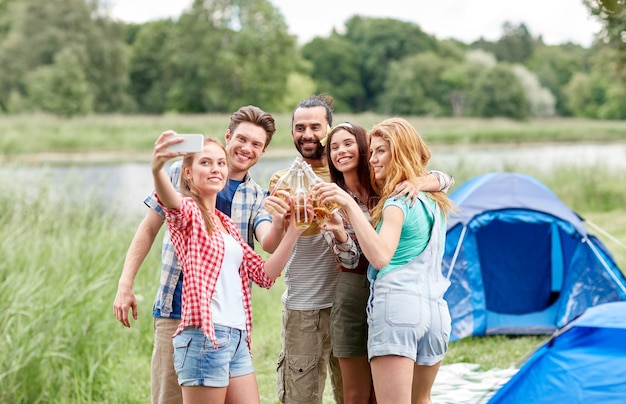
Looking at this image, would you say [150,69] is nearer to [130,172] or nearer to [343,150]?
[130,172]

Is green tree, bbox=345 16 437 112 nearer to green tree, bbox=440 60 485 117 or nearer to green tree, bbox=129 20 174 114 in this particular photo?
green tree, bbox=440 60 485 117

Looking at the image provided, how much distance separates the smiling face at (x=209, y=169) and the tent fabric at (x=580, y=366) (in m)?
1.48

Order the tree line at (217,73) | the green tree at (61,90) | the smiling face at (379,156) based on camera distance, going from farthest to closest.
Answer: the tree line at (217,73) → the green tree at (61,90) → the smiling face at (379,156)

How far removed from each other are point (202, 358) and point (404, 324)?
1.92ft

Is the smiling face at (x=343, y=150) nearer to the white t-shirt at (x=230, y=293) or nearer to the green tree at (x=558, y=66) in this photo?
the white t-shirt at (x=230, y=293)

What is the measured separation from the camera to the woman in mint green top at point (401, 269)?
2.25 m

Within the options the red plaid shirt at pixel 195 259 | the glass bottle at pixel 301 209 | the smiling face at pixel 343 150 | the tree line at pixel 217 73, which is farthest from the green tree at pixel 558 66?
the red plaid shirt at pixel 195 259

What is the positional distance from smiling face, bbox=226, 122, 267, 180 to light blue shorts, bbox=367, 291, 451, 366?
0.60 metres

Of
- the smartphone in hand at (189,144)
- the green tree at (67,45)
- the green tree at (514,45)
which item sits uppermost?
the green tree at (514,45)

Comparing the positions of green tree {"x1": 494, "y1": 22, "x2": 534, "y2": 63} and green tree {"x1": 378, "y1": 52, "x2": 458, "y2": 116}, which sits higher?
green tree {"x1": 494, "y1": 22, "x2": 534, "y2": 63}

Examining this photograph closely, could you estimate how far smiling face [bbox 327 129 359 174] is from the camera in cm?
247

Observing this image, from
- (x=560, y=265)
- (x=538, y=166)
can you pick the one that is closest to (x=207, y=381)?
(x=560, y=265)

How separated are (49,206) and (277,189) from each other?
472 centimetres

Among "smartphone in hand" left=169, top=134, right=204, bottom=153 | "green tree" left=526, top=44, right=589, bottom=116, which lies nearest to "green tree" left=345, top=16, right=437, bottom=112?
"green tree" left=526, top=44, right=589, bottom=116
